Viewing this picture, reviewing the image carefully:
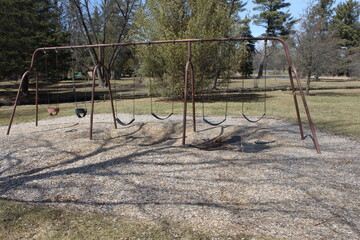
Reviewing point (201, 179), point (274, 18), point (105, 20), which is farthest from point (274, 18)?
point (201, 179)

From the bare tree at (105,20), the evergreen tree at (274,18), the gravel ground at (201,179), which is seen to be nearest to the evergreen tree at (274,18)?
the evergreen tree at (274,18)

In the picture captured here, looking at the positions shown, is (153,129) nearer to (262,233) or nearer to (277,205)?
(277,205)

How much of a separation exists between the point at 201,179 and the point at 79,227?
5.94ft

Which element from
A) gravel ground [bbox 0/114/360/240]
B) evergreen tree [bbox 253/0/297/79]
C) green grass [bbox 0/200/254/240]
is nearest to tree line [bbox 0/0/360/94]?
gravel ground [bbox 0/114/360/240]

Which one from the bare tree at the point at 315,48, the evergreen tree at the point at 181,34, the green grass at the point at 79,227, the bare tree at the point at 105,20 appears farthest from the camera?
the bare tree at the point at 105,20

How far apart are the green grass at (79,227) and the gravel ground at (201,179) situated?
0.14m

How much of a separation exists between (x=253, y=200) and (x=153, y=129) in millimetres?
4336

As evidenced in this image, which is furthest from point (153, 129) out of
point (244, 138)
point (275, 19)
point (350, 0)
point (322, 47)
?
point (350, 0)

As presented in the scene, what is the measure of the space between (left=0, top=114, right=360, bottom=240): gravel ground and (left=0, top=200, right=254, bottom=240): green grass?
14cm

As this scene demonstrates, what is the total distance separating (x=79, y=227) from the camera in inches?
111

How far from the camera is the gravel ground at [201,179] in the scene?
2.98 m

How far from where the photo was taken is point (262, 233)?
2.66 metres

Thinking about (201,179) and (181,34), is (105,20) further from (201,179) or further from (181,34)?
(201,179)

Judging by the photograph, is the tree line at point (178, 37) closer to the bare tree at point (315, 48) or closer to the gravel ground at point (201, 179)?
the bare tree at point (315, 48)
